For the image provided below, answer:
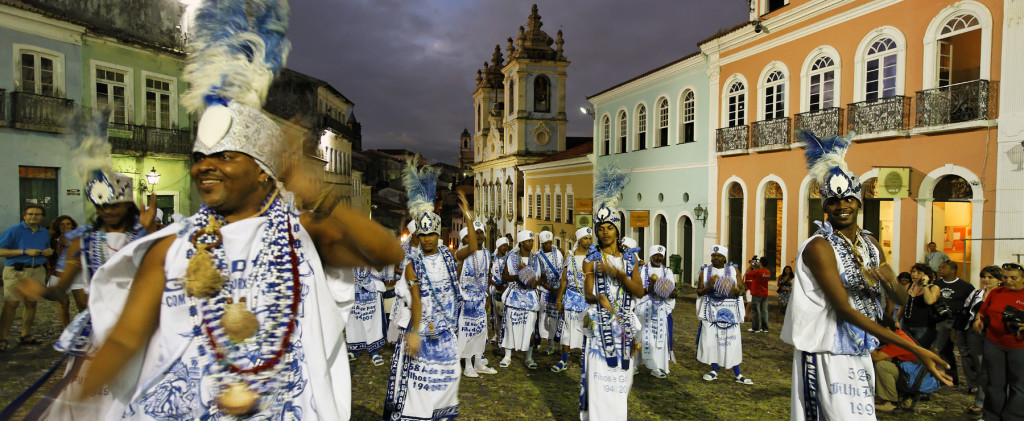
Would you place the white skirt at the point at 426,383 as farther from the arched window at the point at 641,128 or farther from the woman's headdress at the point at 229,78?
the arched window at the point at 641,128

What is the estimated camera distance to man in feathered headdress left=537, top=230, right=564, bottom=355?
31.6 ft

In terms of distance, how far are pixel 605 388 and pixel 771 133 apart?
49.7ft

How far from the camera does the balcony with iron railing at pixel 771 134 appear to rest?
1763 centimetres

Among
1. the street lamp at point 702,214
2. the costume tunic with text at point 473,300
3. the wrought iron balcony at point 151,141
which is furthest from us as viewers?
the street lamp at point 702,214

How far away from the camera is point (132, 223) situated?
15.3 feet

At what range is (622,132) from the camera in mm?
27375

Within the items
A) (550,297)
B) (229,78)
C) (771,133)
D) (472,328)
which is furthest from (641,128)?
(229,78)

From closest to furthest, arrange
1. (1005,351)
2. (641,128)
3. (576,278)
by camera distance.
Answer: (1005,351) → (576,278) → (641,128)

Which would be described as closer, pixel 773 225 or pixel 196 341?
pixel 196 341

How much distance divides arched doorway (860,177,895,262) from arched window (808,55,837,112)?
8.23 ft

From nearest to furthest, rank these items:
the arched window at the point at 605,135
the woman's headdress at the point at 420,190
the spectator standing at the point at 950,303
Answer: the woman's headdress at the point at 420,190 → the spectator standing at the point at 950,303 → the arched window at the point at 605,135

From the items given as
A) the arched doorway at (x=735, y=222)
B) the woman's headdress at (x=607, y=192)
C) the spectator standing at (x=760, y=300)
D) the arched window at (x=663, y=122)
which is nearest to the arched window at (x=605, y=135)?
the arched window at (x=663, y=122)

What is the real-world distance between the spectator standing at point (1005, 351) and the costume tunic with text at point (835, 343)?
3090 millimetres

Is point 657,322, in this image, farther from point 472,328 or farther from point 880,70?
point 880,70
